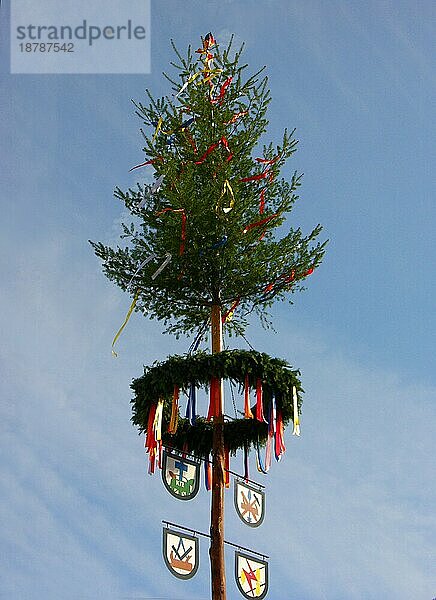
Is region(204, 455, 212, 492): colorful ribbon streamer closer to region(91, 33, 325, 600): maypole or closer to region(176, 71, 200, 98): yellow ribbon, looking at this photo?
region(91, 33, 325, 600): maypole

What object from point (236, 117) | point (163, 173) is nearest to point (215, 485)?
point (163, 173)

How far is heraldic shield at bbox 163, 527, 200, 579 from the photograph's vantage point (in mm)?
8617

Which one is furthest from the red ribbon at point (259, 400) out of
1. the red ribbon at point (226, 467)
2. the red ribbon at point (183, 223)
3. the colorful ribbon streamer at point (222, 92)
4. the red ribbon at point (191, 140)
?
A: the colorful ribbon streamer at point (222, 92)

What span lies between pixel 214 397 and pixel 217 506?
3.32ft

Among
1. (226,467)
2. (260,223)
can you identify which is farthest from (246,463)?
(260,223)

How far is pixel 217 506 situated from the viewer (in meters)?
8.98

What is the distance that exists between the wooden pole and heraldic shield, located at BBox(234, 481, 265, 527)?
161 mm

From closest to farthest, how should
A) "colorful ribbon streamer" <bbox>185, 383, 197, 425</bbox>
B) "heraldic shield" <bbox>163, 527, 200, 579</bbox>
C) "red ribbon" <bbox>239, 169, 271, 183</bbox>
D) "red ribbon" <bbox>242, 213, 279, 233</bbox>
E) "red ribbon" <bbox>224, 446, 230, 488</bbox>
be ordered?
"heraldic shield" <bbox>163, 527, 200, 579</bbox> < "colorful ribbon streamer" <bbox>185, 383, 197, 425</bbox> < "red ribbon" <bbox>224, 446, 230, 488</bbox> < "red ribbon" <bbox>242, 213, 279, 233</bbox> < "red ribbon" <bbox>239, 169, 271, 183</bbox>

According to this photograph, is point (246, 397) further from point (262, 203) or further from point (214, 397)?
point (262, 203)

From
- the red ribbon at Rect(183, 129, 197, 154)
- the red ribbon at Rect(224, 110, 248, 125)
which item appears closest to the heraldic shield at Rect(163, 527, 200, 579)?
the red ribbon at Rect(183, 129, 197, 154)

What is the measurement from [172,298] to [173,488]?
200cm

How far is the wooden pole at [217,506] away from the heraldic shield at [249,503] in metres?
0.16

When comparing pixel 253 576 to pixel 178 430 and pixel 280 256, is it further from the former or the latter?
pixel 280 256

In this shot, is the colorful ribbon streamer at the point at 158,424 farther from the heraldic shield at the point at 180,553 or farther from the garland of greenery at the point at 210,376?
the heraldic shield at the point at 180,553
